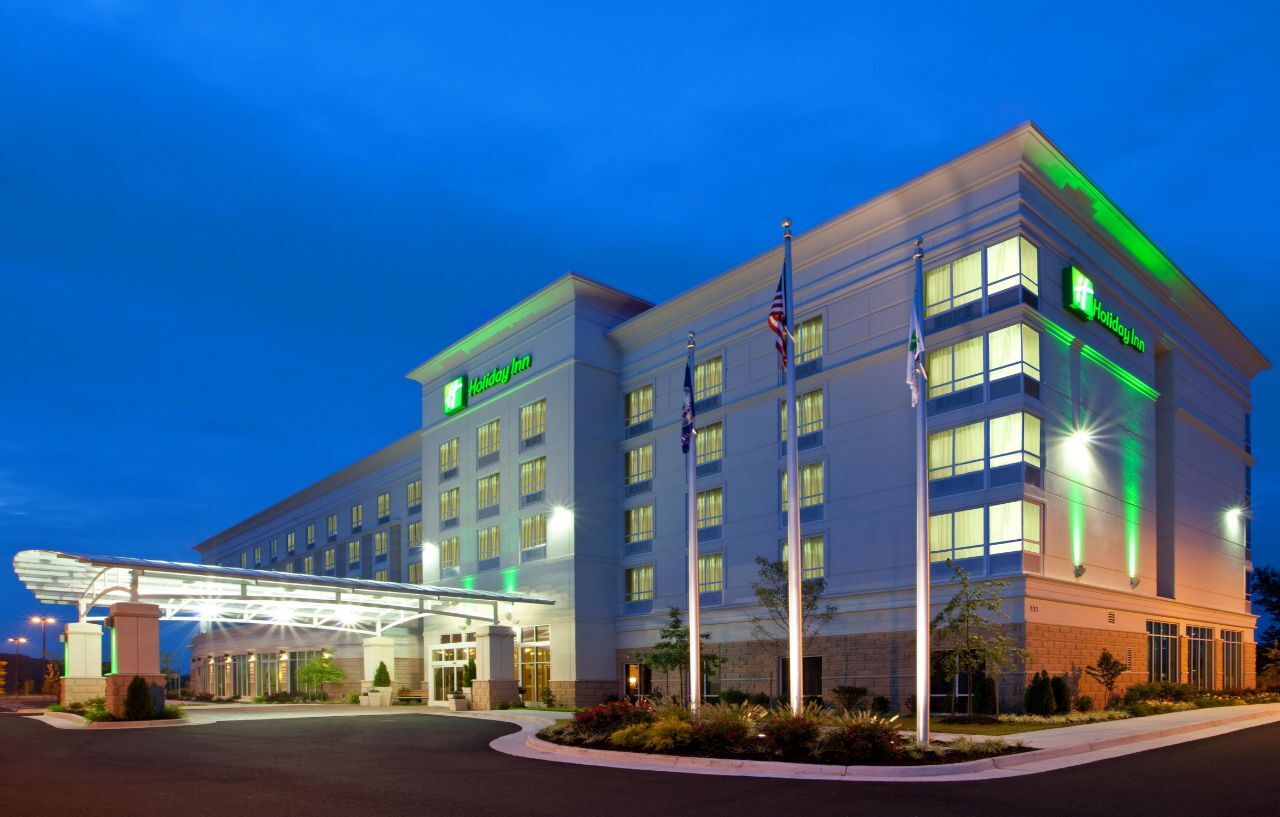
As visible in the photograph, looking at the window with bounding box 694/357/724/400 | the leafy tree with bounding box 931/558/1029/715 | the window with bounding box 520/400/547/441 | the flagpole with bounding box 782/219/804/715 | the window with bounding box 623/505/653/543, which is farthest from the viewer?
the window with bounding box 520/400/547/441

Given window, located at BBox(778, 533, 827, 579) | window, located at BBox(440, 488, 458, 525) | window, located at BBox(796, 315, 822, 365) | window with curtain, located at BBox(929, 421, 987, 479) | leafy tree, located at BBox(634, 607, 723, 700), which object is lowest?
leafy tree, located at BBox(634, 607, 723, 700)

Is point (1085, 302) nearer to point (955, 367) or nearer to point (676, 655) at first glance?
point (955, 367)

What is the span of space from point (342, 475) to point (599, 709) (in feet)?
191

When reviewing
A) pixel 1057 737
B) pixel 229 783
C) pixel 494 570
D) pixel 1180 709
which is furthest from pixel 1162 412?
pixel 229 783

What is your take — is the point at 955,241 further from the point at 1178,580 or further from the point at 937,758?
the point at 937,758

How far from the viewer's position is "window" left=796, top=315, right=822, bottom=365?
40.2 metres

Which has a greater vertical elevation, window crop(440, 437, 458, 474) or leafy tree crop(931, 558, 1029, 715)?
window crop(440, 437, 458, 474)

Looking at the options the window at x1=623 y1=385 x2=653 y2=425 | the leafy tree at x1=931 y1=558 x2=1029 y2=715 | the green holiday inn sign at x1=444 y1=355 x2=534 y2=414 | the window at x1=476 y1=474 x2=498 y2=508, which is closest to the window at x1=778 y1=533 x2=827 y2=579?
the leafy tree at x1=931 y1=558 x2=1029 y2=715

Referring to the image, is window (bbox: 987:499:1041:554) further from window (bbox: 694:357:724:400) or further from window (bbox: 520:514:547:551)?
window (bbox: 520:514:547:551)

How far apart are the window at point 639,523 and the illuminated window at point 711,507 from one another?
358 cm

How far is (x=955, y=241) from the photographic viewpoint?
3522 centimetres

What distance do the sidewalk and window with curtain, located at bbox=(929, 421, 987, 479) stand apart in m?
8.95

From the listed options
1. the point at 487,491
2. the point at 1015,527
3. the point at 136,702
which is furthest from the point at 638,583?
the point at 136,702

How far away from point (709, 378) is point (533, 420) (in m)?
10.2
